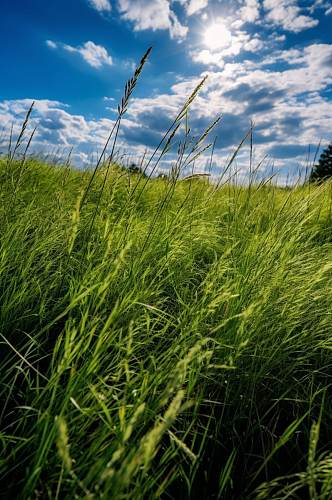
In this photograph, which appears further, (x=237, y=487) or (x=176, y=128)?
(x=176, y=128)

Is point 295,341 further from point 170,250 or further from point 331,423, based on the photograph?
point 170,250

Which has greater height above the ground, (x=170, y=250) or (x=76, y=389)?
(x=170, y=250)

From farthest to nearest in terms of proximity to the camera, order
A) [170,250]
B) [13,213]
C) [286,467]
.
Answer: [13,213], [170,250], [286,467]

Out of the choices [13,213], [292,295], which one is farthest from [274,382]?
[13,213]

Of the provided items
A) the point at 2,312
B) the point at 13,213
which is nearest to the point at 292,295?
the point at 2,312

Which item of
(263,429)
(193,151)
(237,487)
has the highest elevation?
(193,151)

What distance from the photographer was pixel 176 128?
1524mm

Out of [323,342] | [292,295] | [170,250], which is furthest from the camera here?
[170,250]

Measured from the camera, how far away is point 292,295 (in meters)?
1.87

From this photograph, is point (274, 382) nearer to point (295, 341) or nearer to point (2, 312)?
point (295, 341)

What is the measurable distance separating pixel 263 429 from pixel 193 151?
1.24m

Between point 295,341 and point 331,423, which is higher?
point 295,341

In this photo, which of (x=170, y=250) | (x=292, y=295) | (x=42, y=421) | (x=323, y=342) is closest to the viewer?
(x=42, y=421)

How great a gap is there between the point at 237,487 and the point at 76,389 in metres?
0.68
